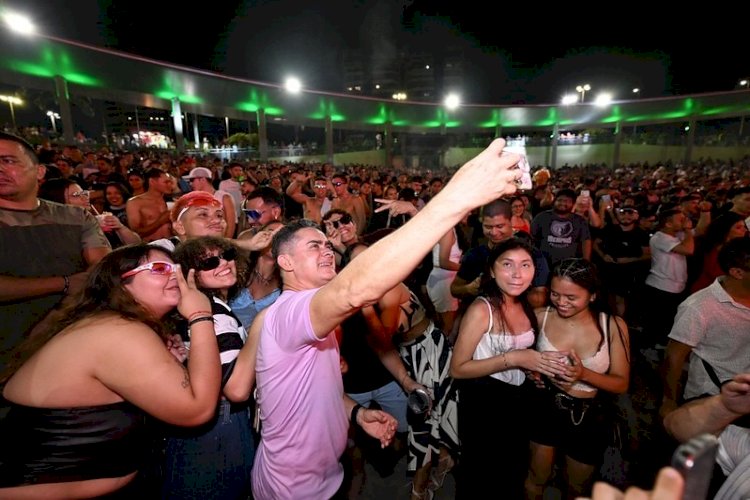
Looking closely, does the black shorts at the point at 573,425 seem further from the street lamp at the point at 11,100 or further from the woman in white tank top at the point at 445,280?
the street lamp at the point at 11,100

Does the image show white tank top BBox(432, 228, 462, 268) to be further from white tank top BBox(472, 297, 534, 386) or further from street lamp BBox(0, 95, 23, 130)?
street lamp BBox(0, 95, 23, 130)

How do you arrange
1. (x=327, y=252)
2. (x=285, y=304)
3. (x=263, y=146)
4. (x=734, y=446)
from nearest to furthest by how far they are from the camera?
(x=285, y=304)
(x=734, y=446)
(x=327, y=252)
(x=263, y=146)

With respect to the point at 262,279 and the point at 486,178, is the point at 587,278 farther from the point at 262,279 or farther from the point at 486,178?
the point at 262,279

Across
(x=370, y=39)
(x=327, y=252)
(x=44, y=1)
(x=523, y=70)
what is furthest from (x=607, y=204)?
(x=370, y=39)

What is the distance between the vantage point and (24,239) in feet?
8.24

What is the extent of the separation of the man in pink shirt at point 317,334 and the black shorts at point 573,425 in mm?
1218

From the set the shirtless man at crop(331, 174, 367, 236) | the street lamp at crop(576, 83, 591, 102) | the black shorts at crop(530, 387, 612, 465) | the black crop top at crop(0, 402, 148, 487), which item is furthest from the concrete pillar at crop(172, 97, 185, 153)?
the street lamp at crop(576, 83, 591, 102)

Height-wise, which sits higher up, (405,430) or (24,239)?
(24,239)

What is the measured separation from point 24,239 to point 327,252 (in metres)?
2.27

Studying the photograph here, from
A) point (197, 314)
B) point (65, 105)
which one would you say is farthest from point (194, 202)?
point (65, 105)

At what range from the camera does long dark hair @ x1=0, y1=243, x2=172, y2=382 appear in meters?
1.62

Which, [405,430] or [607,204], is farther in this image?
[607,204]

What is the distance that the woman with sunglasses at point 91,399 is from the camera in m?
1.46

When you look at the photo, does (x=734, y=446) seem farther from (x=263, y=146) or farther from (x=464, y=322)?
(x=263, y=146)
